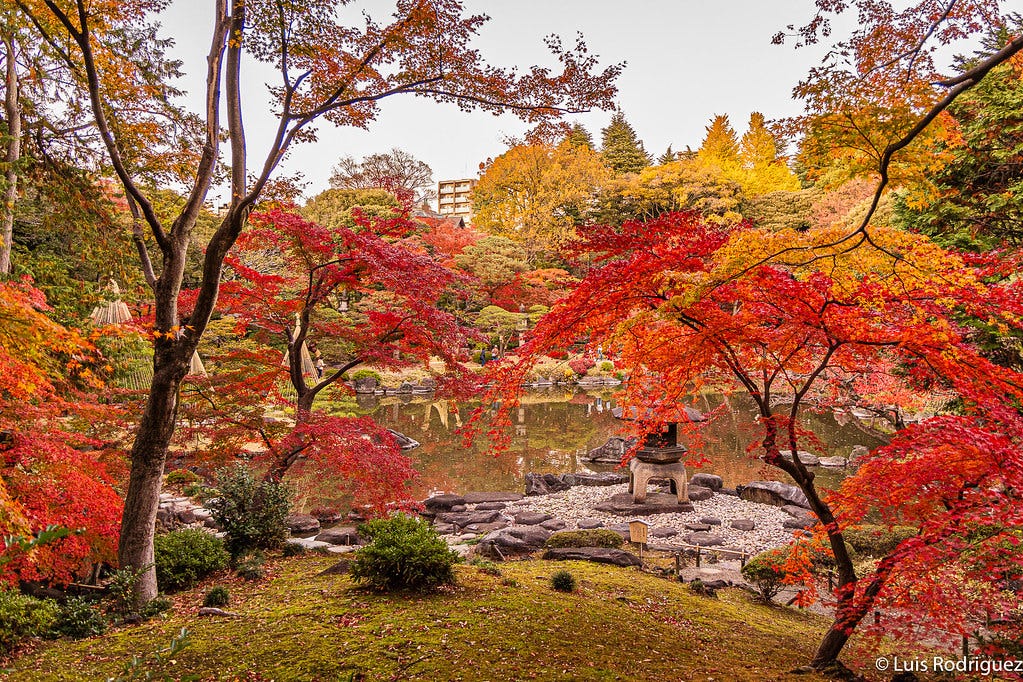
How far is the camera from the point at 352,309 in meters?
21.4

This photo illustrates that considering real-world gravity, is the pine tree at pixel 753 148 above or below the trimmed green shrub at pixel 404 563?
above

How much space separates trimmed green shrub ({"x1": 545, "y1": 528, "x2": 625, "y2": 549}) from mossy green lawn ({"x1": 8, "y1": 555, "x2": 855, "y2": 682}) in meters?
2.12

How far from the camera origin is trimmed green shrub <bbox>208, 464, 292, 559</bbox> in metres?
7.00

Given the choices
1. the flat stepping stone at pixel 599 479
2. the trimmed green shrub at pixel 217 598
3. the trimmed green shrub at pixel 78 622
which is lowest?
the flat stepping stone at pixel 599 479

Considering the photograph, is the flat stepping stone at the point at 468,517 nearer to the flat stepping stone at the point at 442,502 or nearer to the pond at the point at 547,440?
the flat stepping stone at the point at 442,502

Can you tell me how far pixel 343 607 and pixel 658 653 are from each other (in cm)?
250

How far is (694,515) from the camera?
32.2ft

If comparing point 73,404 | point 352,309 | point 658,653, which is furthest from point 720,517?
point 352,309

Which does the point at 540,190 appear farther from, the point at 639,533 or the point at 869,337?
the point at 869,337

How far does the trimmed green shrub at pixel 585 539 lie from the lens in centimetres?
814

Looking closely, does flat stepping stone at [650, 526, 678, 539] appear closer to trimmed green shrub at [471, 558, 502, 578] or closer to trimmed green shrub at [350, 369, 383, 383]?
trimmed green shrub at [471, 558, 502, 578]

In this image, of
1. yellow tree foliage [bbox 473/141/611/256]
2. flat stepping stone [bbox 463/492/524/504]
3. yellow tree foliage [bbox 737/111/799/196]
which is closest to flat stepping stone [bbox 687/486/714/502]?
flat stepping stone [bbox 463/492/524/504]

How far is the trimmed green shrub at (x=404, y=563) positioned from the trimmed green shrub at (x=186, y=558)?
2.13 m

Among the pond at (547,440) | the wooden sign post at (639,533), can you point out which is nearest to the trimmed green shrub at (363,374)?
the pond at (547,440)
